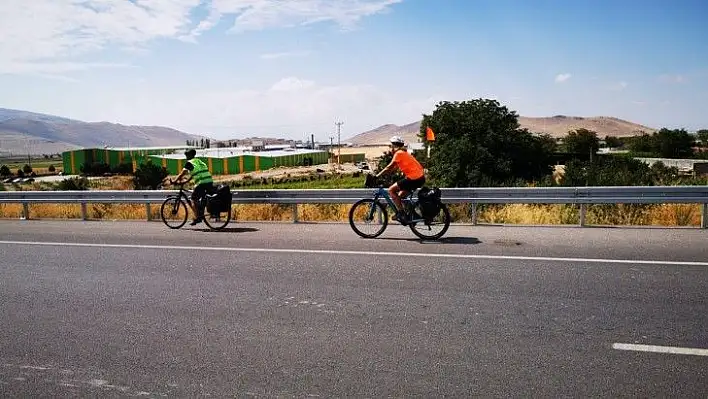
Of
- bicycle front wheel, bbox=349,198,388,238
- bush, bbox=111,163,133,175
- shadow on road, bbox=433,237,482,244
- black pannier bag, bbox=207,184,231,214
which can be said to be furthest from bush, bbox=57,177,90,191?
bush, bbox=111,163,133,175

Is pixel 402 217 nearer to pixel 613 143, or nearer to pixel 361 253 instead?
pixel 361 253

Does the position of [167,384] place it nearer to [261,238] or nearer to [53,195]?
[261,238]

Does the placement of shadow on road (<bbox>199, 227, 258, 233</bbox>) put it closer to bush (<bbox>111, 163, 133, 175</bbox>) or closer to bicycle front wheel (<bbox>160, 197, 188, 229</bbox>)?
bicycle front wheel (<bbox>160, 197, 188, 229</bbox>)

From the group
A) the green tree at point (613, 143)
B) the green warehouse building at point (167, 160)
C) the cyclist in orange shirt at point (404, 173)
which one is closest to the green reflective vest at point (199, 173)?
the cyclist in orange shirt at point (404, 173)

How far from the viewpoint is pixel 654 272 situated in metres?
7.17

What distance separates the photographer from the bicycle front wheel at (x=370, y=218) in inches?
415

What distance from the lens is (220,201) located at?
12.1 metres

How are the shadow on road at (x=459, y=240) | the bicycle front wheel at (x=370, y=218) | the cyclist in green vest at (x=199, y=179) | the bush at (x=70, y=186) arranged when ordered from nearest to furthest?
the shadow on road at (x=459, y=240) < the bicycle front wheel at (x=370, y=218) < the cyclist in green vest at (x=199, y=179) < the bush at (x=70, y=186)

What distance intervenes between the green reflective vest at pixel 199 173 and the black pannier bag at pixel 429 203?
4709 millimetres

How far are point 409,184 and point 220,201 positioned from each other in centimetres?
421

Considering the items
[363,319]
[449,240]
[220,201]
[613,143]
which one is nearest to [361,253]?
[449,240]

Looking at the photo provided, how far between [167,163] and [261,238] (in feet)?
291

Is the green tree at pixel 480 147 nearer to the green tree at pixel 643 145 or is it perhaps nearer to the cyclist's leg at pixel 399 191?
the cyclist's leg at pixel 399 191

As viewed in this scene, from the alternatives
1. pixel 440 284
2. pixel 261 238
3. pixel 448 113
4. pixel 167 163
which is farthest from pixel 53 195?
pixel 167 163
